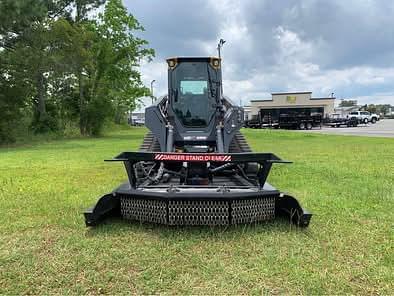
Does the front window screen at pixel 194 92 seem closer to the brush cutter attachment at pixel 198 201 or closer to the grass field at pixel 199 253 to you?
the grass field at pixel 199 253

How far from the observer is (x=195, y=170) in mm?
5172

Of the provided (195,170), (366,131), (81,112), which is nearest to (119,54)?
(81,112)

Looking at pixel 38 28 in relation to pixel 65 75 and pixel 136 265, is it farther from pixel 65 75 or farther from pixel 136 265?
pixel 136 265

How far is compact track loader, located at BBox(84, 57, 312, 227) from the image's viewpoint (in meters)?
4.27

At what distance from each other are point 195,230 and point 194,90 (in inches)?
132

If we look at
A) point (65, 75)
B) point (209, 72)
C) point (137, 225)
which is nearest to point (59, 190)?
point (137, 225)

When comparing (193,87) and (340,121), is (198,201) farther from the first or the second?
(340,121)

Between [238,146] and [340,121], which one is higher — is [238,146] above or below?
below

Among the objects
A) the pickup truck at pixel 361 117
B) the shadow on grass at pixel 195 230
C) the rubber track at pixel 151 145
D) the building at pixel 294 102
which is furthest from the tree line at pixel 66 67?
the pickup truck at pixel 361 117

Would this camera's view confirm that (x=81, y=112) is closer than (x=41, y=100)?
No

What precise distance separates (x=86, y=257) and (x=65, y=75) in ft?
83.3

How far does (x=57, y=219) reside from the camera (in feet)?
16.5

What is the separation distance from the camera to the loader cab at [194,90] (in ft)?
23.4

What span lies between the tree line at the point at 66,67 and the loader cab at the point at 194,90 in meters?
14.0
